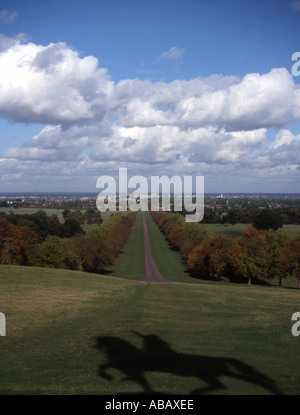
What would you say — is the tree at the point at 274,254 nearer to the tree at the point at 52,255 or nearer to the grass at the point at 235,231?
the tree at the point at 52,255

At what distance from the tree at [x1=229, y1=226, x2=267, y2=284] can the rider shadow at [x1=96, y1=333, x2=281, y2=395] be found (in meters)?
42.4

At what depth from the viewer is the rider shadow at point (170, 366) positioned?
11.0 meters

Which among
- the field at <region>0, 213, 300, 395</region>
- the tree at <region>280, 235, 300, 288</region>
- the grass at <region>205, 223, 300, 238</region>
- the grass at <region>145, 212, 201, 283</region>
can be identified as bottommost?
the grass at <region>145, 212, 201, 283</region>

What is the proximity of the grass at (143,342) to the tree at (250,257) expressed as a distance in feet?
79.4

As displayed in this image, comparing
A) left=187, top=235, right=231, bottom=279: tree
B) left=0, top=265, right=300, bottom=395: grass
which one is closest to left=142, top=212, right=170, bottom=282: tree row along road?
left=187, top=235, right=231, bottom=279: tree

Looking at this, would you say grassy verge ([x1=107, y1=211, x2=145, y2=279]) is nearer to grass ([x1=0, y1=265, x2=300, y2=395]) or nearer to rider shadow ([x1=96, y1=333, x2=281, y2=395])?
grass ([x1=0, y1=265, x2=300, y2=395])

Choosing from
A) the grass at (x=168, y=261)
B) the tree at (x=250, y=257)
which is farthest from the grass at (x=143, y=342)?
the grass at (x=168, y=261)

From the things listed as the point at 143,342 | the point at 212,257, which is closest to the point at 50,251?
the point at 212,257

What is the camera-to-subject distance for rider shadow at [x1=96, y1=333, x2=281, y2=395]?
10992mm

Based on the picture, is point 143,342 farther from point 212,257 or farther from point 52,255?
point 52,255

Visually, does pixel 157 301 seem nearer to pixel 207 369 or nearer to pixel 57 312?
pixel 57 312

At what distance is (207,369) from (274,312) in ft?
44.7

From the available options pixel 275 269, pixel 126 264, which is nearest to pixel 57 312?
pixel 275 269

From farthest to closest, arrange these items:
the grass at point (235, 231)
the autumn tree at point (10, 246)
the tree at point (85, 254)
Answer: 1. the grass at point (235, 231)
2. the tree at point (85, 254)
3. the autumn tree at point (10, 246)
